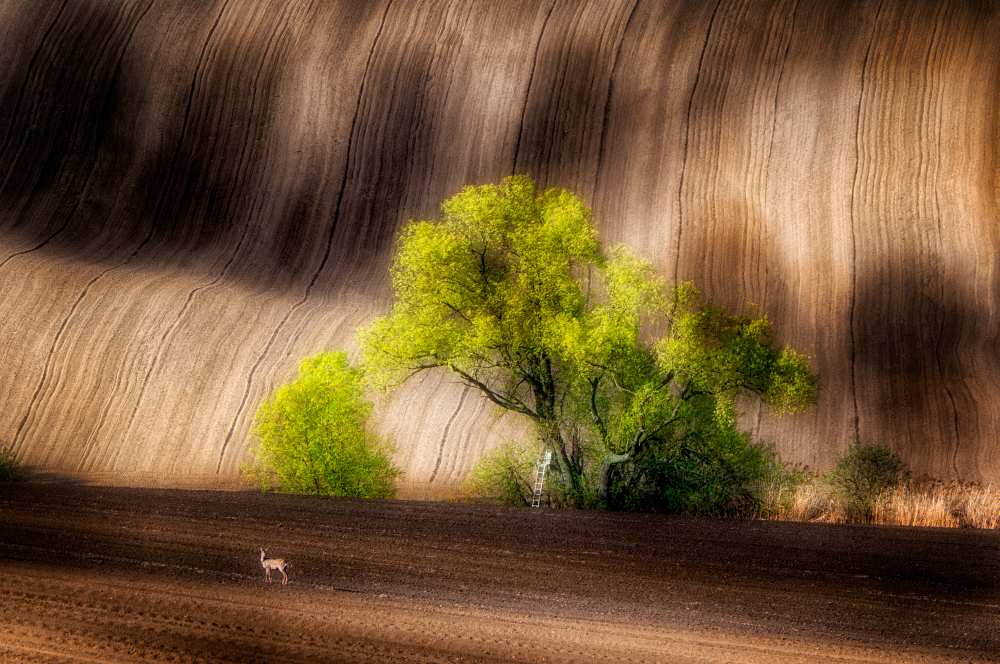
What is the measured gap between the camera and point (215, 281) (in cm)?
1895

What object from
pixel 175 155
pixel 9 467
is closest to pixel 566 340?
pixel 9 467

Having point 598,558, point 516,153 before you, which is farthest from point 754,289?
point 598,558

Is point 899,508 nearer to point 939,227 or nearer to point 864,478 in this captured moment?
point 864,478

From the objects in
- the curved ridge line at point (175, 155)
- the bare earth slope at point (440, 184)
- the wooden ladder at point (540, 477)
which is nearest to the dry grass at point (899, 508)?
the wooden ladder at point (540, 477)

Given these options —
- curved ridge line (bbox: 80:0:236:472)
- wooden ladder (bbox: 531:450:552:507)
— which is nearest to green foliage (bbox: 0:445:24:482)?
curved ridge line (bbox: 80:0:236:472)

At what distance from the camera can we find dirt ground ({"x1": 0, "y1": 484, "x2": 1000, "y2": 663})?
14.6 ft

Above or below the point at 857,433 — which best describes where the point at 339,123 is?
above

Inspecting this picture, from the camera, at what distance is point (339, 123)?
2034 cm

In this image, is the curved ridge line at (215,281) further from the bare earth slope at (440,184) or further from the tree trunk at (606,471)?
the tree trunk at (606,471)

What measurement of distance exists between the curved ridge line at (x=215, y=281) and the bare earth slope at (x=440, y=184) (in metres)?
0.05

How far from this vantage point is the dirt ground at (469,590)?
4.44 m

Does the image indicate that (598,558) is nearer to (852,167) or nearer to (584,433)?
(584,433)

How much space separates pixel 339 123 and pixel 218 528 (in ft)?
43.5

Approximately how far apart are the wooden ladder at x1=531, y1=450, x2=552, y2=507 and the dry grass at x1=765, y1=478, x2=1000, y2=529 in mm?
2560
